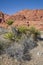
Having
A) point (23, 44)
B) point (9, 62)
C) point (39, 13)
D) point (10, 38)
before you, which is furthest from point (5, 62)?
point (39, 13)

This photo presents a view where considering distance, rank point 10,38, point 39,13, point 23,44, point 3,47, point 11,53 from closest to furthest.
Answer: point 11,53 → point 3,47 → point 23,44 → point 10,38 → point 39,13

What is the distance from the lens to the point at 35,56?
1083cm

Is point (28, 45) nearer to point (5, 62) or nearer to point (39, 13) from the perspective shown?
point (5, 62)

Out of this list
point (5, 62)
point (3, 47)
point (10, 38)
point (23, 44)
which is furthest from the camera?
point (10, 38)

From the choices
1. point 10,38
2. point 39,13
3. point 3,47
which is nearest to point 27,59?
point 3,47

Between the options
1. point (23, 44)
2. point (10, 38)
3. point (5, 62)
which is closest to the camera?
point (5, 62)

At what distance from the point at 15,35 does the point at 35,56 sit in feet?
17.3

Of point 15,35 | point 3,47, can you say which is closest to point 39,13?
point 15,35

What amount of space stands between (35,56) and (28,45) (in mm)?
1949

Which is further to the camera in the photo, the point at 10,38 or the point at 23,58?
the point at 10,38

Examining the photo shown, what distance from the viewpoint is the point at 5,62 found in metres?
9.48

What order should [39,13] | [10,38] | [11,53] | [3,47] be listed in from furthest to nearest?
[39,13], [10,38], [3,47], [11,53]

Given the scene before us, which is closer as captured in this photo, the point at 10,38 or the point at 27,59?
the point at 27,59

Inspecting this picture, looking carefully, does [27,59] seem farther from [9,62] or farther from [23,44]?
[23,44]
